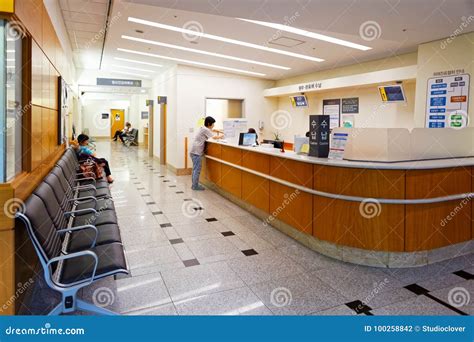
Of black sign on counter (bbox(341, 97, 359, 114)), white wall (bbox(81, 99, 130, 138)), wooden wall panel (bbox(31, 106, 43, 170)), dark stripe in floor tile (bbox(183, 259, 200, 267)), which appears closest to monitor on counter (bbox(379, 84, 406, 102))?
black sign on counter (bbox(341, 97, 359, 114))

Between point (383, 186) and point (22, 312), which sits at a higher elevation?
point (383, 186)

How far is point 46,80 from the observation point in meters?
4.10

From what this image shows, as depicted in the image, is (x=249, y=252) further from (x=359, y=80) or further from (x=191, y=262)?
(x=359, y=80)

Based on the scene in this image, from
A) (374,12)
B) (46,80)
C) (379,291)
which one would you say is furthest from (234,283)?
(374,12)

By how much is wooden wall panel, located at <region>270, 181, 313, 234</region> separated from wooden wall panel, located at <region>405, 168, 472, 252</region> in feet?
3.61

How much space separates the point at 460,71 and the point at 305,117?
17.3 ft

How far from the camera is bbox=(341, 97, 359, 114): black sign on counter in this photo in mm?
8781

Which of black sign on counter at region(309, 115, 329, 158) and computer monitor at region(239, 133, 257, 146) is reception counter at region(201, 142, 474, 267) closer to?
black sign on counter at region(309, 115, 329, 158)

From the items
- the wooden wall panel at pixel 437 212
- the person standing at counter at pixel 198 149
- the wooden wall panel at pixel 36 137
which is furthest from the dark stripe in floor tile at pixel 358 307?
the person standing at counter at pixel 198 149

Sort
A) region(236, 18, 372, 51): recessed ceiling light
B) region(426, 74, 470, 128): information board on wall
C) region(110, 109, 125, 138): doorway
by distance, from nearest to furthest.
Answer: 1. region(426, 74, 470, 128): information board on wall
2. region(236, 18, 372, 51): recessed ceiling light
3. region(110, 109, 125, 138): doorway

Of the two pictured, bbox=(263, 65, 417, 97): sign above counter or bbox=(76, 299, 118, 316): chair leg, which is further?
bbox=(263, 65, 417, 97): sign above counter

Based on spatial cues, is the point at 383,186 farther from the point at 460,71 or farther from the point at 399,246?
the point at 460,71

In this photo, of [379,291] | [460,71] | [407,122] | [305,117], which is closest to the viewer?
[379,291]

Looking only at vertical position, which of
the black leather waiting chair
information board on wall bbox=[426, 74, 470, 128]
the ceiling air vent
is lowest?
the black leather waiting chair
